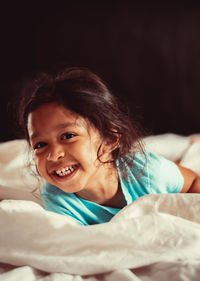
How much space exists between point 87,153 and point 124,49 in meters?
0.80

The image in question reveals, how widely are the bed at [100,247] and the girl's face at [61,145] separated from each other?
125 millimetres

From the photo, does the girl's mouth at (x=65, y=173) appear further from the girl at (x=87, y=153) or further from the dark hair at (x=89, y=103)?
the dark hair at (x=89, y=103)

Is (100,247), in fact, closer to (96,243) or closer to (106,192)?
(96,243)

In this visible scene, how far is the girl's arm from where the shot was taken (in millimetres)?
910

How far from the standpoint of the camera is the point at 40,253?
52 cm

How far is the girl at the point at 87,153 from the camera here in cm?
70

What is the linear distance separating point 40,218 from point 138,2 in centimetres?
112

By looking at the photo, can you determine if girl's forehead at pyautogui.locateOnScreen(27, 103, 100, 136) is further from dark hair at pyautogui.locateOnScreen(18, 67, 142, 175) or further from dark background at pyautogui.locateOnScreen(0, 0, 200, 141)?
dark background at pyautogui.locateOnScreen(0, 0, 200, 141)

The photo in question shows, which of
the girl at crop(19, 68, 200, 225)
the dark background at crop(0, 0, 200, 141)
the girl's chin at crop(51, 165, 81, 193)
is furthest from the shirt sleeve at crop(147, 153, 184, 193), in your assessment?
the dark background at crop(0, 0, 200, 141)

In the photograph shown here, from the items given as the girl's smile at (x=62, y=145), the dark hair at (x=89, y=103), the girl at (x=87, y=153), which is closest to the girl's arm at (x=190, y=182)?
the girl at (x=87, y=153)

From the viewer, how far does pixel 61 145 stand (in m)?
0.70

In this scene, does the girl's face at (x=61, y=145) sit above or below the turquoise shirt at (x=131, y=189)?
above

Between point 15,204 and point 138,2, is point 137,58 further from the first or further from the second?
point 15,204

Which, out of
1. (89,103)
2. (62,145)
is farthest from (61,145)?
(89,103)
